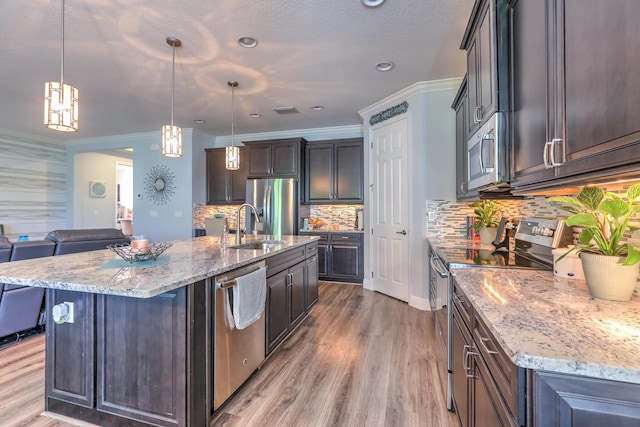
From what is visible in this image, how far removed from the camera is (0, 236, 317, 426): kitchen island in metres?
1.46

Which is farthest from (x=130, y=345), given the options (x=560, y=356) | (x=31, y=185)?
(x=31, y=185)

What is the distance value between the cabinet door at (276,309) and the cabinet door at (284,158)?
2903 mm

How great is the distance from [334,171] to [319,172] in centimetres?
27

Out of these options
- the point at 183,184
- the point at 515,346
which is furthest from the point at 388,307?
the point at 183,184

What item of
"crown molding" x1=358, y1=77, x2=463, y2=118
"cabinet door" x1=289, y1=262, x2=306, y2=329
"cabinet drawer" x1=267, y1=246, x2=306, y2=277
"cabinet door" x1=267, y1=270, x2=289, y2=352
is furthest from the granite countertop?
"crown molding" x1=358, y1=77, x2=463, y2=118

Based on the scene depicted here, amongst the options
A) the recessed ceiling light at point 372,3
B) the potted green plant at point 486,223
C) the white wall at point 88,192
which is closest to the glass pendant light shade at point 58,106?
the recessed ceiling light at point 372,3

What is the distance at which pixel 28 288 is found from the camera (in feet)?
8.69

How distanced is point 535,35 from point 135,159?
6.68 meters

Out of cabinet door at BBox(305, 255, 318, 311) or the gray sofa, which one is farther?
cabinet door at BBox(305, 255, 318, 311)

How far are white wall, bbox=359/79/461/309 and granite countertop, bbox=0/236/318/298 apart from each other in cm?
218

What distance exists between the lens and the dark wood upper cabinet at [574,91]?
29.6 inches

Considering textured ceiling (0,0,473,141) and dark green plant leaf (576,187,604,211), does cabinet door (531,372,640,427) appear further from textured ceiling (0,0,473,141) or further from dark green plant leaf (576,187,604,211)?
textured ceiling (0,0,473,141)

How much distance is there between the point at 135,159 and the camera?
6051 mm

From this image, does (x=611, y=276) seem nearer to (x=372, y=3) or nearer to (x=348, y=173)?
(x=372, y=3)
